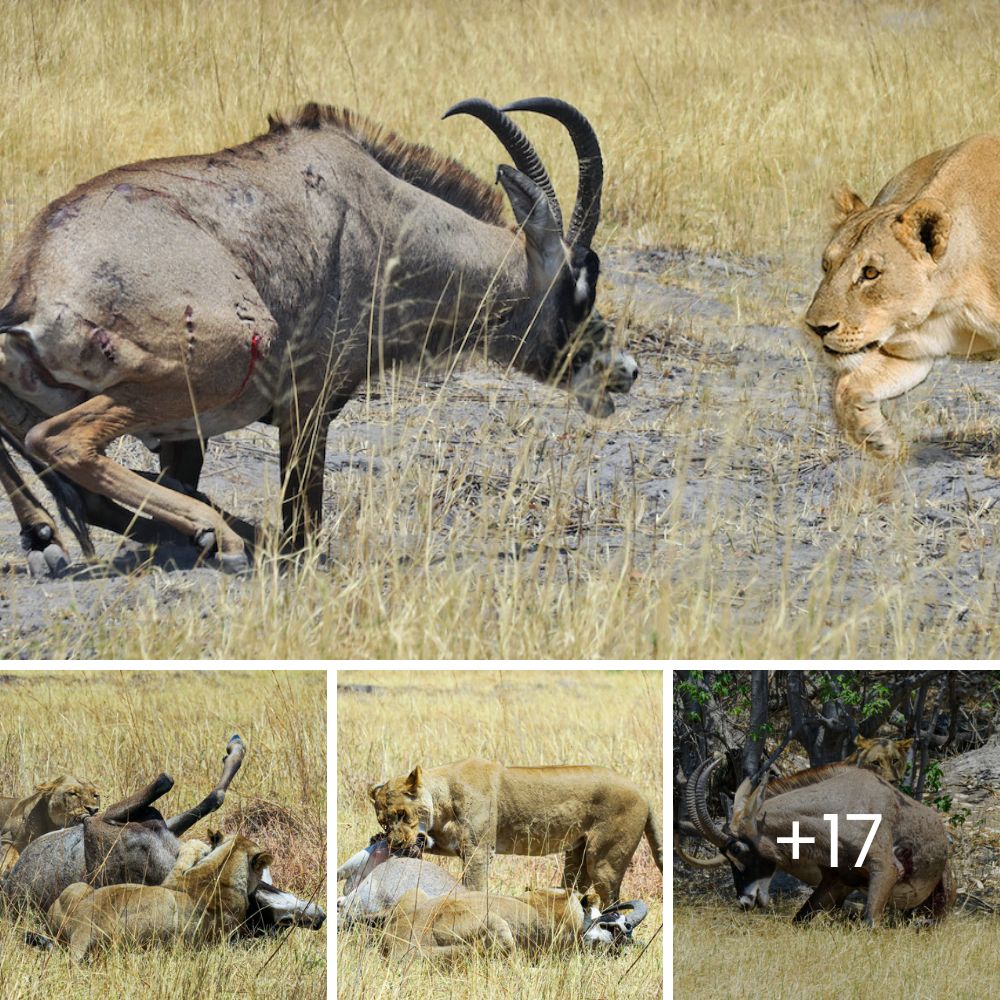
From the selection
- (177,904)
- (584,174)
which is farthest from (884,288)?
(177,904)

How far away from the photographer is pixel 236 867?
5.66 metres

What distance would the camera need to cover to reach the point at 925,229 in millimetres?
7957

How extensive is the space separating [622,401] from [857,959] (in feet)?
13.2

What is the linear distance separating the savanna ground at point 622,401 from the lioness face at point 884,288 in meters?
0.63

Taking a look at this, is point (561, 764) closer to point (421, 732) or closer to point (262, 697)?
point (421, 732)

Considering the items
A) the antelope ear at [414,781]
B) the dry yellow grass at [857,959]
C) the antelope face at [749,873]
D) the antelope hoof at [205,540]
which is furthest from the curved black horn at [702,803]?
the antelope hoof at [205,540]

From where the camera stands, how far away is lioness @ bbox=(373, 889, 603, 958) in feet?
18.4

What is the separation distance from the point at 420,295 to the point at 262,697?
2.76m

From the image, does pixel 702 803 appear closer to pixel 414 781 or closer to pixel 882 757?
pixel 882 757

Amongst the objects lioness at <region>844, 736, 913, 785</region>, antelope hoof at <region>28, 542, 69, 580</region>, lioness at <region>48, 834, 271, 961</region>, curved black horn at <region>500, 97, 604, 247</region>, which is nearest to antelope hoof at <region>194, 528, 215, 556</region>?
antelope hoof at <region>28, 542, 69, 580</region>

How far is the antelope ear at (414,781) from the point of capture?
5.64 meters

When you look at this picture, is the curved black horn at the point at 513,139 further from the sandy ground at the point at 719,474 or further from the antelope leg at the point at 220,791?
the antelope leg at the point at 220,791

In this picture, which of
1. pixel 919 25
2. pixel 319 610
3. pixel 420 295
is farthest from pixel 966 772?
pixel 919 25

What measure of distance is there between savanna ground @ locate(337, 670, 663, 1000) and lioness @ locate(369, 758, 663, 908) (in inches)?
1.3
